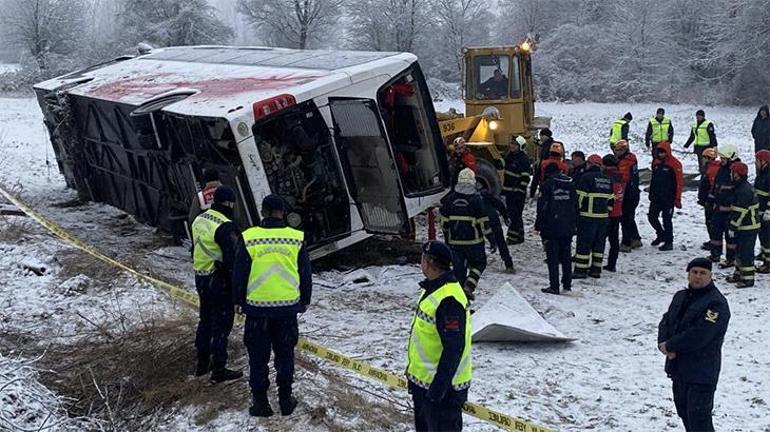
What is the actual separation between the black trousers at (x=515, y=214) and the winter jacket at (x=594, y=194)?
1685mm

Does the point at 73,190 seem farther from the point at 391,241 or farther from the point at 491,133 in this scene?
the point at 491,133

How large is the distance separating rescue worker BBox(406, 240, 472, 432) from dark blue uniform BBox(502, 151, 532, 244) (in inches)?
252

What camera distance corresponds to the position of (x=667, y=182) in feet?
32.7

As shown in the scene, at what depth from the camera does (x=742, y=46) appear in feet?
107

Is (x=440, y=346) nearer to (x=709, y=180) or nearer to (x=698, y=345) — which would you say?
(x=698, y=345)

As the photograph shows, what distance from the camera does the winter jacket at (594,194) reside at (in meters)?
8.62

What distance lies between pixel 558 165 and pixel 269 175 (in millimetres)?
3798

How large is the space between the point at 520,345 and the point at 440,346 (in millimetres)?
2963

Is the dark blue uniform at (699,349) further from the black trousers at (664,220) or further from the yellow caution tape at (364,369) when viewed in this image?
the black trousers at (664,220)

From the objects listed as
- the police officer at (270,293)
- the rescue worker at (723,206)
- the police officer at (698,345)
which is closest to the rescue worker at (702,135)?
the rescue worker at (723,206)

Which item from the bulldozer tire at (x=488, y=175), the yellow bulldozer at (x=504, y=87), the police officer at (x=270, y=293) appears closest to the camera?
the police officer at (x=270, y=293)

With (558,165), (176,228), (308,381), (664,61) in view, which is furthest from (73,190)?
(664,61)

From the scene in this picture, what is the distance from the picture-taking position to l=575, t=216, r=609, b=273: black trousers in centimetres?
877

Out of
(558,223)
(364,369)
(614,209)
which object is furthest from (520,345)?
(614,209)
